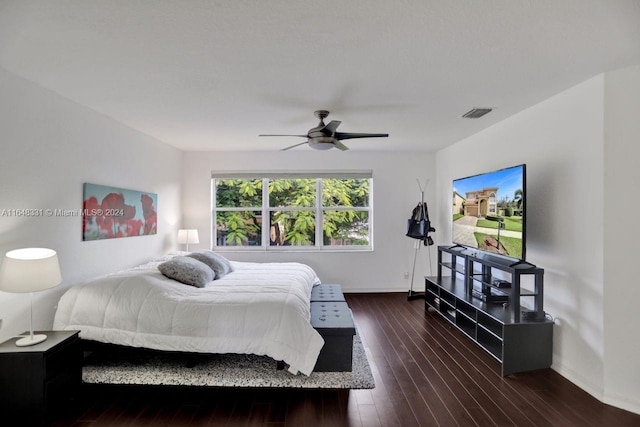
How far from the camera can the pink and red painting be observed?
10.4 feet

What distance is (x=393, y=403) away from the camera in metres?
2.30

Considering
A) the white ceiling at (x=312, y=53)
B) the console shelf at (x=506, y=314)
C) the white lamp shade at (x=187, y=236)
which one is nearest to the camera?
the white ceiling at (x=312, y=53)

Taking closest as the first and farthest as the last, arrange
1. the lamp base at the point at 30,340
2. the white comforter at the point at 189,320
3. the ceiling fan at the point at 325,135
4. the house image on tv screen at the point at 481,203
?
the lamp base at the point at 30,340 → the white comforter at the point at 189,320 → the ceiling fan at the point at 325,135 → the house image on tv screen at the point at 481,203

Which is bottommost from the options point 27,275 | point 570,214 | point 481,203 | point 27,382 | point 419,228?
point 27,382

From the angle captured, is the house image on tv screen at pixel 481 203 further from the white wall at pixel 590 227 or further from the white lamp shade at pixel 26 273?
the white lamp shade at pixel 26 273

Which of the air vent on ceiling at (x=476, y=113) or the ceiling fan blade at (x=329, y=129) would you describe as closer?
the ceiling fan blade at (x=329, y=129)

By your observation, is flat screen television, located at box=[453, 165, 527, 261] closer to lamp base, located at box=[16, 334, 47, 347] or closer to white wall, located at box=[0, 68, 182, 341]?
lamp base, located at box=[16, 334, 47, 347]

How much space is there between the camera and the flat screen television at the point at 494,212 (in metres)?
2.86

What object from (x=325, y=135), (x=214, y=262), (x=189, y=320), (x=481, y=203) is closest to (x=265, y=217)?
(x=214, y=262)

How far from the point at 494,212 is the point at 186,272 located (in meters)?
3.24

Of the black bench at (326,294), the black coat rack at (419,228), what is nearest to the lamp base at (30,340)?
the black bench at (326,294)

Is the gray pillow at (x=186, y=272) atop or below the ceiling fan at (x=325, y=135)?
below

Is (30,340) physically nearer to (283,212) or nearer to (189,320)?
(189,320)

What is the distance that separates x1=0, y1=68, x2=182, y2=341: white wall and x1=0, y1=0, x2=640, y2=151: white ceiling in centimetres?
23
